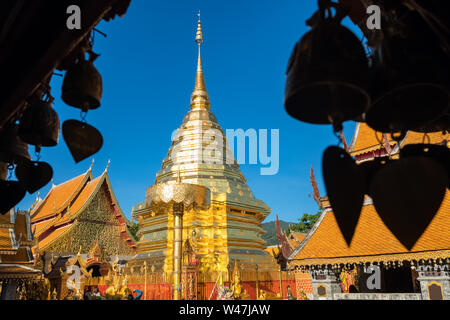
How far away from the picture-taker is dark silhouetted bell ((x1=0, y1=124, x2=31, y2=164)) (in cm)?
277

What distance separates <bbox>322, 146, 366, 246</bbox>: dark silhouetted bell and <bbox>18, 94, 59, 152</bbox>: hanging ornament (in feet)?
6.64

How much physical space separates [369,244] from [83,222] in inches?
589

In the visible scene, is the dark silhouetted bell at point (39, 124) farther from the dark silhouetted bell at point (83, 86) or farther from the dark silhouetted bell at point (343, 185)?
the dark silhouetted bell at point (343, 185)

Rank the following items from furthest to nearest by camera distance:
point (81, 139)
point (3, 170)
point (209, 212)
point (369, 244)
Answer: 1. point (209, 212)
2. point (369, 244)
3. point (3, 170)
4. point (81, 139)

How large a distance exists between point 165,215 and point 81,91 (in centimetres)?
1435

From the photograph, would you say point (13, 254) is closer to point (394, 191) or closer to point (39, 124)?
point (39, 124)

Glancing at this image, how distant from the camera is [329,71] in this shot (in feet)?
4.13

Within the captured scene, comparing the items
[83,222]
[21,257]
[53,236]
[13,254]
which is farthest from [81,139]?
[83,222]

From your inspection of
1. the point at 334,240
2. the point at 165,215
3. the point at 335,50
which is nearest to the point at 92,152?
the point at 335,50

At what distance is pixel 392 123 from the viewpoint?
1710mm

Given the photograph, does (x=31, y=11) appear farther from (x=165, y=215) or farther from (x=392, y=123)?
(x=165, y=215)

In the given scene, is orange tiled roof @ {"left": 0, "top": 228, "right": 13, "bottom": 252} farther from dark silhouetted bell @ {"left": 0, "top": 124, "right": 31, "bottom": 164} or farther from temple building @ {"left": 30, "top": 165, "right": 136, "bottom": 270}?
temple building @ {"left": 30, "top": 165, "right": 136, "bottom": 270}

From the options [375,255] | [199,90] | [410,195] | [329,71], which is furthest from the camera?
[199,90]

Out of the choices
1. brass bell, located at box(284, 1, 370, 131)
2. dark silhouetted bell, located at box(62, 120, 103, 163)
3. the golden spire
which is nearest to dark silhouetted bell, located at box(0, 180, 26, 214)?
dark silhouetted bell, located at box(62, 120, 103, 163)
